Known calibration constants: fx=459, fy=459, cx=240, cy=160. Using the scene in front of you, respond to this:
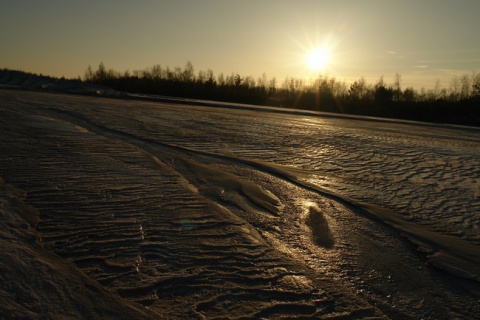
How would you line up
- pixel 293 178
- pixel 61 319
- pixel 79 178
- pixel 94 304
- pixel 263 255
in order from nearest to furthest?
pixel 61 319 < pixel 94 304 < pixel 263 255 < pixel 79 178 < pixel 293 178

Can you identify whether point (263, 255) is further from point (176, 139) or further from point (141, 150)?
point (176, 139)

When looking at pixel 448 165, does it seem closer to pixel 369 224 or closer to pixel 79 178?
pixel 369 224

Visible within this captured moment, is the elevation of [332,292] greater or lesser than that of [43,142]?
lesser

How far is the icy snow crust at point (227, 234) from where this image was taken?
2.22 metres

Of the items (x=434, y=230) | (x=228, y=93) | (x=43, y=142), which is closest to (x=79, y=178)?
(x=43, y=142)

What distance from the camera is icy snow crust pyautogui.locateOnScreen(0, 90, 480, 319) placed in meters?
2.22

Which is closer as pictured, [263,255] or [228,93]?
[263,255]

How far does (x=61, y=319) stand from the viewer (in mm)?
1925

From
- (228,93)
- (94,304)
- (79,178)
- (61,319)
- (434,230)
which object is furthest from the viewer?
(228,93)

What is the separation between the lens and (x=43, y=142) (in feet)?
19.4

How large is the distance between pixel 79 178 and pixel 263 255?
2.25 metres

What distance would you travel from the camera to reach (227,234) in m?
3.10

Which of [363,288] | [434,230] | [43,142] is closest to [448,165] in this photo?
[434,230]

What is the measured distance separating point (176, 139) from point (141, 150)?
4.14 feet
